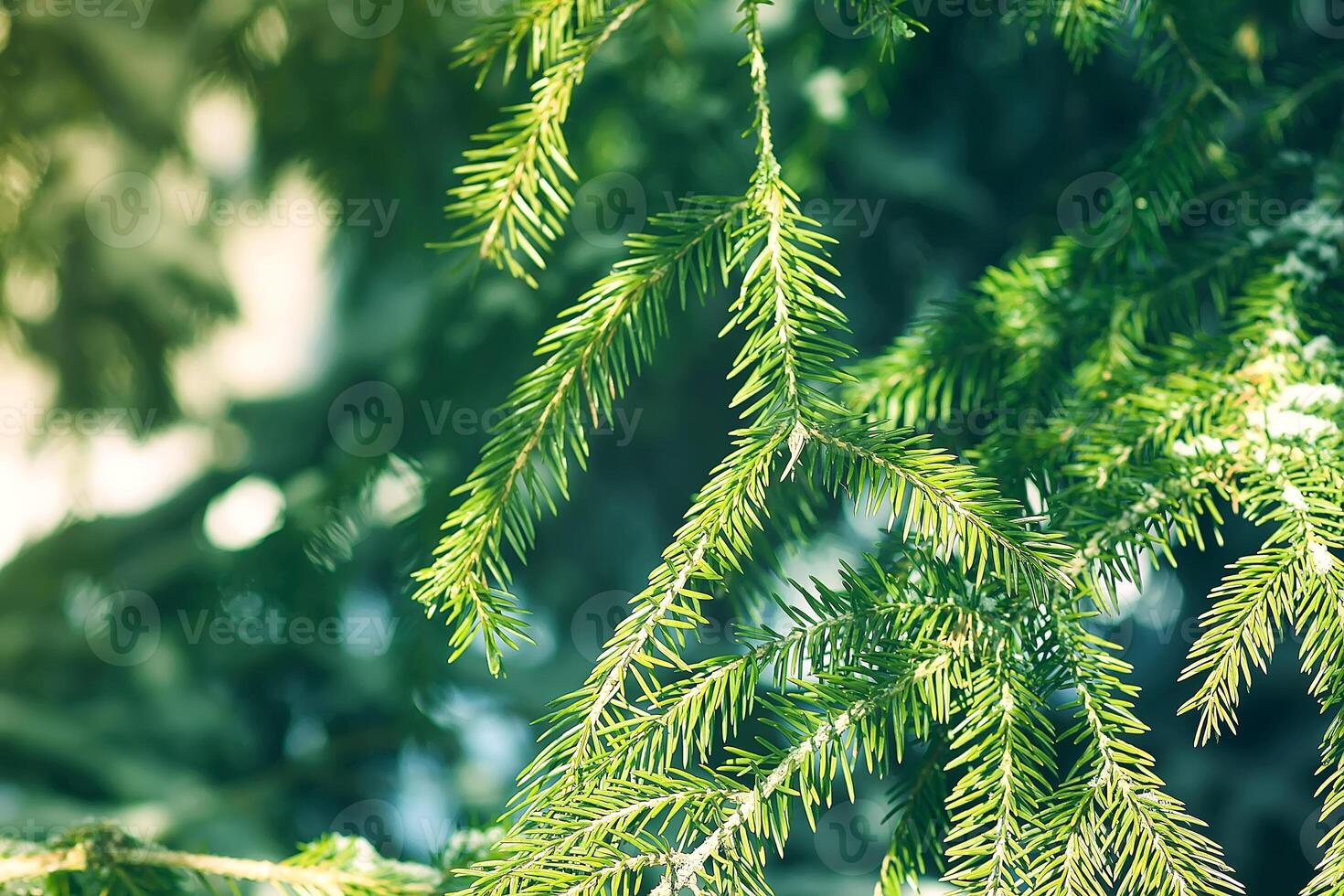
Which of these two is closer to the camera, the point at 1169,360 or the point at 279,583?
the point at 1169,360

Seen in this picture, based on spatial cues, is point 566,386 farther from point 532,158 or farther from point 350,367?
point 350,367

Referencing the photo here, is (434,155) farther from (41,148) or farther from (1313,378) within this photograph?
(1313,378)

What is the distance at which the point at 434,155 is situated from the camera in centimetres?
89

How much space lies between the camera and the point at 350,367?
3.53ft

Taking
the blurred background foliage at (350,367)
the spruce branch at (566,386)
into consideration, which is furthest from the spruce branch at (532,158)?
the blurred background foliage at (350,367)

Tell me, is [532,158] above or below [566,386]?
above

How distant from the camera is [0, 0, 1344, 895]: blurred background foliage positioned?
31.4 inches

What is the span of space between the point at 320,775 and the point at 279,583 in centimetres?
22

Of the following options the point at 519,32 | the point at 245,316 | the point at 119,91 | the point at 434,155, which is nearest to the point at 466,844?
the point at 519,32

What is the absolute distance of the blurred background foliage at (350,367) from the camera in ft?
2.62

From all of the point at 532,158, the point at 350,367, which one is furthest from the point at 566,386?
the point at 350,367

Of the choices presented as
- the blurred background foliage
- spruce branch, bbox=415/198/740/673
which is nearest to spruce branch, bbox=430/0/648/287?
spruce branch, bbox=415/198/740/673

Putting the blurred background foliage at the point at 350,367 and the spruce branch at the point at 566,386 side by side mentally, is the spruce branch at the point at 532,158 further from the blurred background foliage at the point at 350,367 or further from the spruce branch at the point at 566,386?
the blurred background foliage at the point at 350,367

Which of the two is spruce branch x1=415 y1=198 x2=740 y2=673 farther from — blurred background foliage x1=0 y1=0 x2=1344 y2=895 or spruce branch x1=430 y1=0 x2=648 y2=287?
blurred background foliage x1=0 y1=0 x2=1344 y2=895
